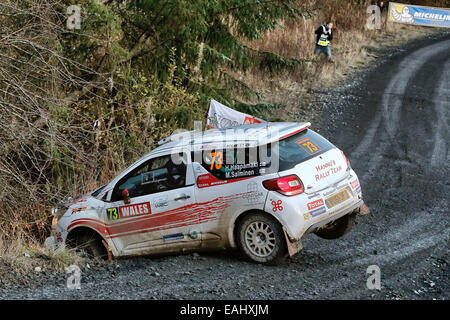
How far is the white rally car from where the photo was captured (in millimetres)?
7824

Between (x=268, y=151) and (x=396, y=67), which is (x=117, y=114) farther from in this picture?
(x=396, y=67)

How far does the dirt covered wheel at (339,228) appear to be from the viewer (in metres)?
9.11

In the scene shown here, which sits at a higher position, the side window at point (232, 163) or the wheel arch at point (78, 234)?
the side window at point (232, 163)

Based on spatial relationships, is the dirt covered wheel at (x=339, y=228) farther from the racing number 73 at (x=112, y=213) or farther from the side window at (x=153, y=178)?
the racing number 73 at (x=112, y=213)

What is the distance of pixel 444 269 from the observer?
313 inches

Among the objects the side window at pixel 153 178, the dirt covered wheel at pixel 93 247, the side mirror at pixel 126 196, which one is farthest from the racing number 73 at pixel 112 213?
the dirt covered wheel at pixel 93 247

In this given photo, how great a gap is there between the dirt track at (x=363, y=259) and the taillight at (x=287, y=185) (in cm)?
105

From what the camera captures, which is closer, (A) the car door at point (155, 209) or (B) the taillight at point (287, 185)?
(B) the taillight at point (287, 185)

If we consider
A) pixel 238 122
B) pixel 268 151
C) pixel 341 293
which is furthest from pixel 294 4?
pixel 341 293

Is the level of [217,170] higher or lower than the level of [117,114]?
lower

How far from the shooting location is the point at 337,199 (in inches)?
321

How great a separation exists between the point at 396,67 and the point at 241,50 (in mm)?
11161
